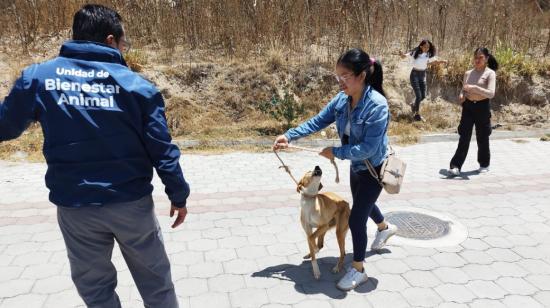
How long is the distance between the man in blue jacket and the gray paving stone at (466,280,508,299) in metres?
2.50

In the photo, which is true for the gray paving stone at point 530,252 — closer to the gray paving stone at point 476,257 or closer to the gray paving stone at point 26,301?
the gray paving stone at point 476,257

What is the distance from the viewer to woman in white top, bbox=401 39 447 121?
9.83 metres

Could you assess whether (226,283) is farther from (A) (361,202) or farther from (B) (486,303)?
(B) (486,303)

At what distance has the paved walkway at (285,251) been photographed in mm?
3355

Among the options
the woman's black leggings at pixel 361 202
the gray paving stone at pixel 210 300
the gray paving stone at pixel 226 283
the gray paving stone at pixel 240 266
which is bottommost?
the gray paving stone at pixel 210 300

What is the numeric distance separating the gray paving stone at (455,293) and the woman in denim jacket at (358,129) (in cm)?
60

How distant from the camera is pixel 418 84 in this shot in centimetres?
1001

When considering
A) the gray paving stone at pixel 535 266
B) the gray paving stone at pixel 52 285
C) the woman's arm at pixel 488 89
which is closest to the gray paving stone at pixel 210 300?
the gray paving stone at pixel 52 285

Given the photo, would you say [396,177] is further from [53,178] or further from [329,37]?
[329,37]

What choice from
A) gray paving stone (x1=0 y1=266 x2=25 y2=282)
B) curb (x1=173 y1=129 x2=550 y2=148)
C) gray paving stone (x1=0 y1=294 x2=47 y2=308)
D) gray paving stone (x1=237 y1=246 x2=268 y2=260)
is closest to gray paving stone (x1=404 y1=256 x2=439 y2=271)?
gray paving stone (x1=237 y1=246 x2=268 y2=260)

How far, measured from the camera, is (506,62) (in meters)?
10.9

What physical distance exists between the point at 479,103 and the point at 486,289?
3.54 meters

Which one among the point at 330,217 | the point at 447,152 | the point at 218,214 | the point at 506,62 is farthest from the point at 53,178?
the point at 506,62

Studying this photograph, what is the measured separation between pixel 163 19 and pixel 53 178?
9577mm
